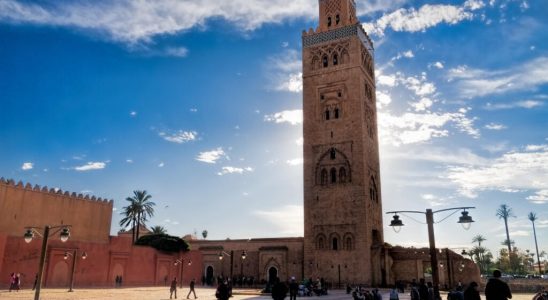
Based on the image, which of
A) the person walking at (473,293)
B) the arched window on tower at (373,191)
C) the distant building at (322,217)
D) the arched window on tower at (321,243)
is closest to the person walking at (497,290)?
the person walking at (473,293)

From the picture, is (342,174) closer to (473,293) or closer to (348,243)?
(348,243)

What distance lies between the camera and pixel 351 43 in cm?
3841

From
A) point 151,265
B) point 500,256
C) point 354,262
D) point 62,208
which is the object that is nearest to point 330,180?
point 354,262

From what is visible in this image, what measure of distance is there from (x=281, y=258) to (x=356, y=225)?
7.45 m

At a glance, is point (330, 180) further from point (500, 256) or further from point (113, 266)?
point (500, 256)

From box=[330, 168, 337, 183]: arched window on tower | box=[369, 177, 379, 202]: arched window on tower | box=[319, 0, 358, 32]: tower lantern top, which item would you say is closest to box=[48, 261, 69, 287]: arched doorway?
box=[330, 168, 337, 183]: arched window on tower

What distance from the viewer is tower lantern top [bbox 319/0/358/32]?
4022 cm

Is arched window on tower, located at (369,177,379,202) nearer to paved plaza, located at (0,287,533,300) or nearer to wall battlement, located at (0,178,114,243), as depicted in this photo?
paved plaza, located at (0,287,533,300)

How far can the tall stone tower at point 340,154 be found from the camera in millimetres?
34094

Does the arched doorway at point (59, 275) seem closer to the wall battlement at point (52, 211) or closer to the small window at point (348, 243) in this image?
the wall battlement at point (52, 211)

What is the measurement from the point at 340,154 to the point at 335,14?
1350 cm

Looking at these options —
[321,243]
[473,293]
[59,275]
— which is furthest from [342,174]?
[473,293]

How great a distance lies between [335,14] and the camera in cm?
4091

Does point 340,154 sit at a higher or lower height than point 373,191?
higher
